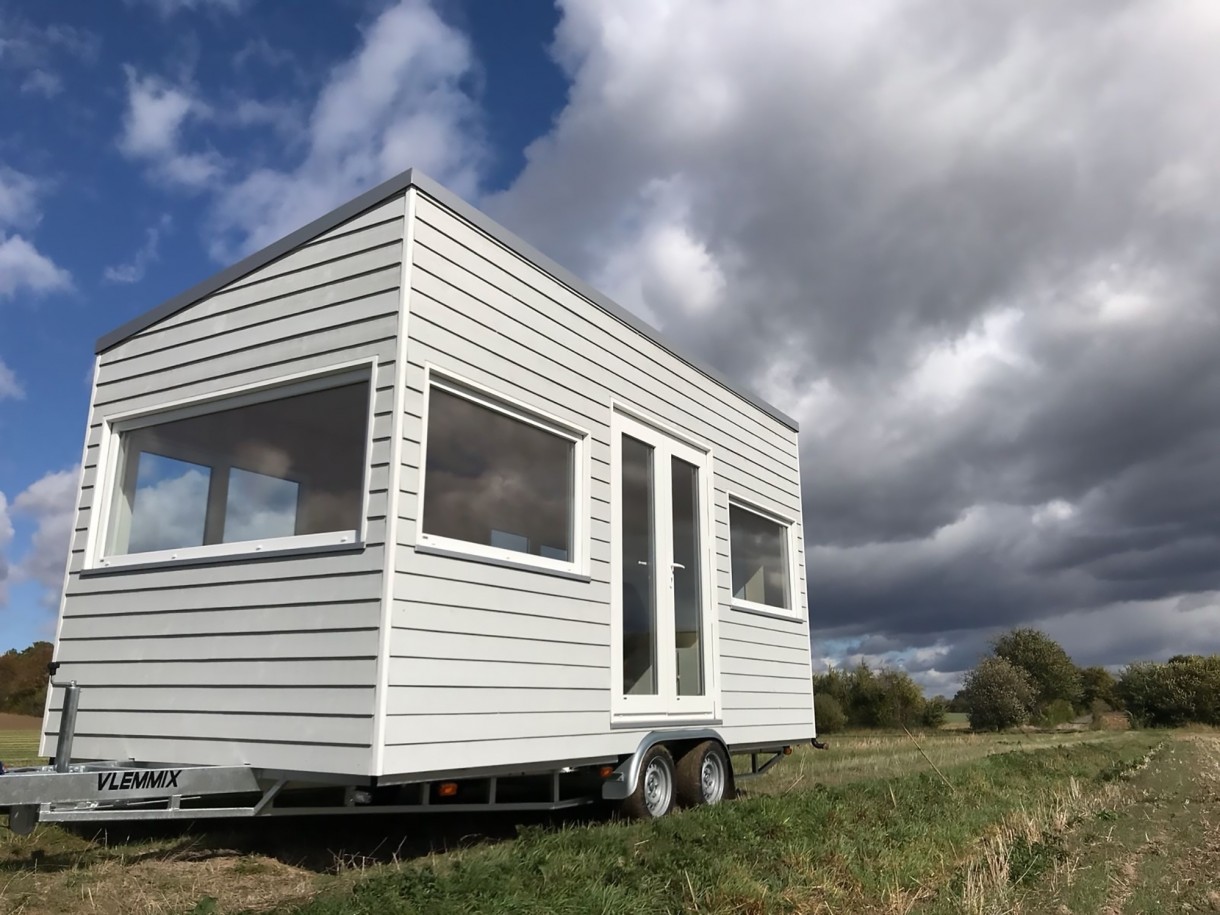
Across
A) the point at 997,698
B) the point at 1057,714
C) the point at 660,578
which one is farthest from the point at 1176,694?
the point at 660,578

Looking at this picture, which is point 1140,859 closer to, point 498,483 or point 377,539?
point 498,483

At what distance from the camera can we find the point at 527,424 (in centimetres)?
580

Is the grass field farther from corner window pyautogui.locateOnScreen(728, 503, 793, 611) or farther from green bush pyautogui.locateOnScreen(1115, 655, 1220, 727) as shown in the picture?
green bush pyautogui.locateOnScreen(1115, 655, 1220, 727)

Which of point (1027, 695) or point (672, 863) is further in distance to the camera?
point (1027, 695)

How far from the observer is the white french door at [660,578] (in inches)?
251

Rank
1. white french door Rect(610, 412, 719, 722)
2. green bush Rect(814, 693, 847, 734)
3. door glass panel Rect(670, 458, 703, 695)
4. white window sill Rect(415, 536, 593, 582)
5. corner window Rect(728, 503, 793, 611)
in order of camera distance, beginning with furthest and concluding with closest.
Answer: green bush Rect(814, 693, 847, 734) < corner window Rect(728, 503, 793, 611) < door glass panel Rect(670, 458, 703, 695) < white french door Rect(610, 412, 719, 722) < white window sill Rect(415, 536, 593, 582)

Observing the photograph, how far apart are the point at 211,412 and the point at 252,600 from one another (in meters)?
1.40

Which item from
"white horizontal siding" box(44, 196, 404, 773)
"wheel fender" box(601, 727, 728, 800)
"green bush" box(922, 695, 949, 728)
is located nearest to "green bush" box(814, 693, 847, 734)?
"green bush" box(922, 695, 949, 728)

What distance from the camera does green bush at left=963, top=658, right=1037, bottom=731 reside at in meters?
35.2

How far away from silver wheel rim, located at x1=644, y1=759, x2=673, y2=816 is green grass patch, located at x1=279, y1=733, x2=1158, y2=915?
39 centimetres

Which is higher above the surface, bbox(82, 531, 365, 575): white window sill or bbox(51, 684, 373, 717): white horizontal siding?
bbox(82, 531, 365, 575): white window sill

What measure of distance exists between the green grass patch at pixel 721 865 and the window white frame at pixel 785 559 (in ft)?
5.54

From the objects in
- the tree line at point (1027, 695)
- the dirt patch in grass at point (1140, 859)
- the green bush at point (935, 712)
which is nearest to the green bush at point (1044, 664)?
the tree line at point (1027, 695)

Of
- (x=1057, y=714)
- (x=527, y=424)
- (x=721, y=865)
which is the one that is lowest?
(x=721, y=865)
